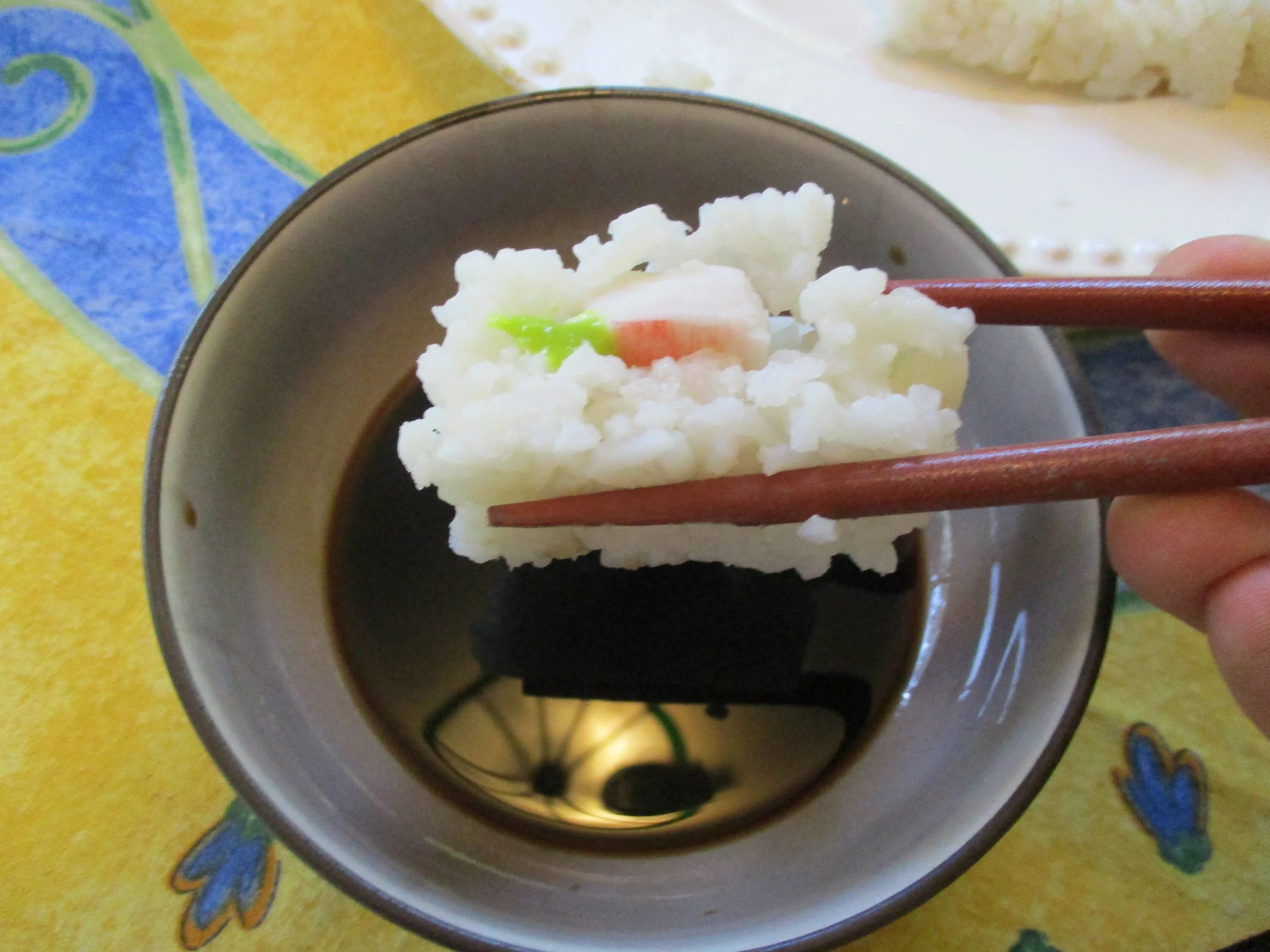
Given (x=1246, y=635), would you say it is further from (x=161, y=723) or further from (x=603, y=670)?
(x=161, y=723)

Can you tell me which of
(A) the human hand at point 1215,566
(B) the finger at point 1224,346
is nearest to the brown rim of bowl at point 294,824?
(A) the human hand at point 1215,566

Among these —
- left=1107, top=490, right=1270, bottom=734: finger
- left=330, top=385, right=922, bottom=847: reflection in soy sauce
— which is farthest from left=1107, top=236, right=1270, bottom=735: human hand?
left=330, top=385, right=922, bottom=847: reflection in soy sauce

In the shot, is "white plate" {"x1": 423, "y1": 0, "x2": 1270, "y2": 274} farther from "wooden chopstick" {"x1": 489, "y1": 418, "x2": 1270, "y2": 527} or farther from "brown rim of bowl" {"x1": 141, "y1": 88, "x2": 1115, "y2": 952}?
"wooden chopstick" {"x1": 489, "y1": 418, "x2": 1270, "y2": 527}

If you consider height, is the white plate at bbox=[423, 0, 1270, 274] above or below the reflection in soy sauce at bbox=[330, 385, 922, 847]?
above

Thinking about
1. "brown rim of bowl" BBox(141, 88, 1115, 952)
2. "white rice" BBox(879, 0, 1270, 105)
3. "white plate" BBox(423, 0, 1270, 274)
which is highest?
"white rice" BBox(879, 0, 1270, 105)

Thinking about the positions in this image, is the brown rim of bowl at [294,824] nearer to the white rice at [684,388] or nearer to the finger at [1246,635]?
the finger at [1246,635]
